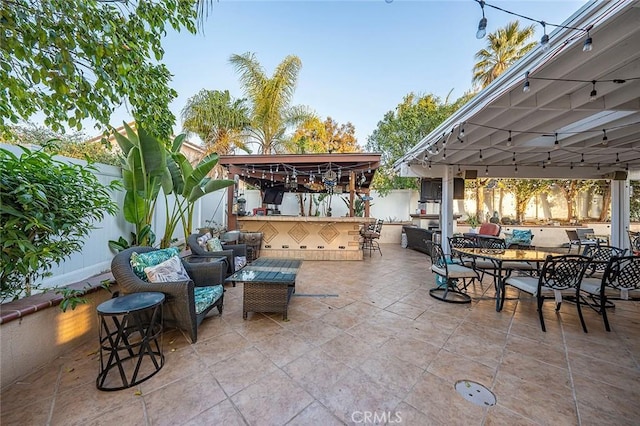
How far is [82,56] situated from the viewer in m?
1.82

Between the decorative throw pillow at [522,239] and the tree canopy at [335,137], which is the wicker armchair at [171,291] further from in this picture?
the tree canopy at [335,137]

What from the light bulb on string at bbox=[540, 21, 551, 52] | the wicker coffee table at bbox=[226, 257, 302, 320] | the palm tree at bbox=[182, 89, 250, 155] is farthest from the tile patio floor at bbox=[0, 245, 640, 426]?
the palm tree at bbox=[182, 89, 250, 155]

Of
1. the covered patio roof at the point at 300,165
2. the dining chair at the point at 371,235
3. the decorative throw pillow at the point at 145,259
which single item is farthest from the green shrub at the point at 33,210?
the dining chair at the point at 371,235

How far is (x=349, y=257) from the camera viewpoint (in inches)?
280

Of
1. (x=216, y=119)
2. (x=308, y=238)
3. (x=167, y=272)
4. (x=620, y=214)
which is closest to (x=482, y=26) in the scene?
(x=167, y=272)

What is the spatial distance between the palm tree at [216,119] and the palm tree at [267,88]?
492 mm

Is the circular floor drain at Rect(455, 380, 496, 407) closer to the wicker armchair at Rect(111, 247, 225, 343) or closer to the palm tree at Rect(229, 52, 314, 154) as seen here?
the wicker armchair at Rect(111, 247, 225, 343)

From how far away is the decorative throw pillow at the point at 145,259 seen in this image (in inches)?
107

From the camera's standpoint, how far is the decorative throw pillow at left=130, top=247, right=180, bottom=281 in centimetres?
271

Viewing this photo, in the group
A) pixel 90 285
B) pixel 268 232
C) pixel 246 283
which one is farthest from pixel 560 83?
pixel 268 232

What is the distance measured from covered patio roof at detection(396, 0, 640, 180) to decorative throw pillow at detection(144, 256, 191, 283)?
4.58 m

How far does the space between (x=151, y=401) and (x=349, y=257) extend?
568 centimetres

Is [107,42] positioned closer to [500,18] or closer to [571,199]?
[500,18]

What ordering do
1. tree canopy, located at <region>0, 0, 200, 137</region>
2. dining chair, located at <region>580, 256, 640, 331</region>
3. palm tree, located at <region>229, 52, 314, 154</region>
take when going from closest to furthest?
tree canopy, located at <region>0, 0, 200, 137</region>
dining chair, located at <region>580, 256, 640, 331</region>
palm tree, located at <region>229, 52, 314, 154</region>
